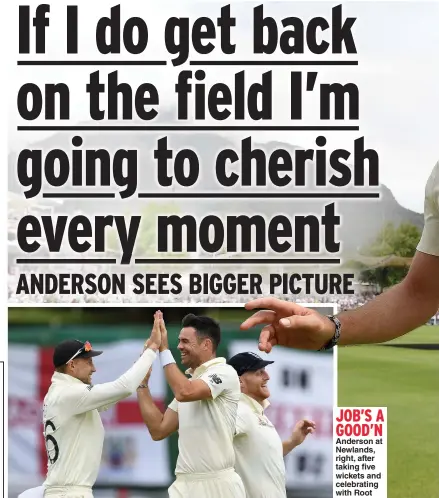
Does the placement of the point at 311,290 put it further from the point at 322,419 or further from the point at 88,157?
the point at 88,157

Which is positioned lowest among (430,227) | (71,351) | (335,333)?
(71,351)

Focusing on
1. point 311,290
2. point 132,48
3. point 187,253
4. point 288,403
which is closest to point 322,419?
point 288,403

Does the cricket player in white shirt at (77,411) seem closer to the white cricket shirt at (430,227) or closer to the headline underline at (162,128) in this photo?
the headline underline at (162,128)

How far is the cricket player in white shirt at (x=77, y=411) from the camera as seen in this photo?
3150 mm

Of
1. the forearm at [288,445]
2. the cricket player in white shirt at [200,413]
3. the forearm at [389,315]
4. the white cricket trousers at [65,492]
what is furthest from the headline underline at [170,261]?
the forearm at [389,315]

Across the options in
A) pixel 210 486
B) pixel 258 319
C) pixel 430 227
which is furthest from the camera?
pixel 210 486

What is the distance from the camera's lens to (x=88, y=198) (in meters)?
3.14

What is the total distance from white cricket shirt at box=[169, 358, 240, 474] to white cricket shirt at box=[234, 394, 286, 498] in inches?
1.3

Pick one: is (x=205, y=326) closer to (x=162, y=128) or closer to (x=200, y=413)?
(x=200, y=413)

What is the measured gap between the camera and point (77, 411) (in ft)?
10.4

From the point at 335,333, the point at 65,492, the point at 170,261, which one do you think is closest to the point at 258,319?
the point at 335,333

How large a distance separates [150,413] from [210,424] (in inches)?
8.1

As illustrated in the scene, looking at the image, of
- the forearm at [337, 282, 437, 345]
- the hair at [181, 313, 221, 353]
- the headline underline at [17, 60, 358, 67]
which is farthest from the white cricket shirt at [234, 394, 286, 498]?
the forearm at [337, 282, 437, 345]

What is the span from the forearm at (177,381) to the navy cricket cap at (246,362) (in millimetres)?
173
